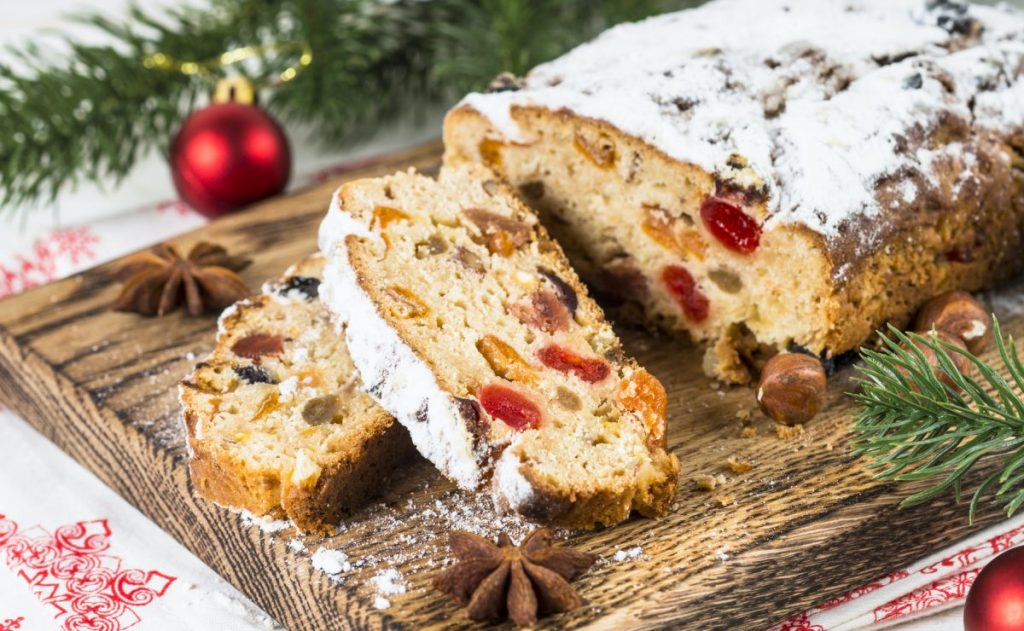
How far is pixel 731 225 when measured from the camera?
10.9ft

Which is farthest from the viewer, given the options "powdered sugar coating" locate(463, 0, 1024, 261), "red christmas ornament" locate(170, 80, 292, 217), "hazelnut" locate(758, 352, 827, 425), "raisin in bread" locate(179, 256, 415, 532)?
"red christmas ornament" locate(170, 80, 292, 217)

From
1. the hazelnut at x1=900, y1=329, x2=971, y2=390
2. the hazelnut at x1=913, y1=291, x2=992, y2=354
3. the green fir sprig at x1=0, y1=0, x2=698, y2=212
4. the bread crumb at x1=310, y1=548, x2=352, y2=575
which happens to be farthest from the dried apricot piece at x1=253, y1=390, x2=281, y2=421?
the green fir sprig at x1=0, y1=0, x2=698, y2=212

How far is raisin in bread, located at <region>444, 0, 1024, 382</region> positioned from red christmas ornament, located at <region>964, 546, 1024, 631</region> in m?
0.96

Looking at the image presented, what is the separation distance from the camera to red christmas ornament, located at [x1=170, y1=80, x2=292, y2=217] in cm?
455

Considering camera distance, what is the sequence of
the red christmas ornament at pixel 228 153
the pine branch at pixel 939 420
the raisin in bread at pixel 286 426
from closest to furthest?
the pine branch at pixel 939 420 < the raisin in bread at pixel 286 426 < the red christmas ornament at pixel 228 153

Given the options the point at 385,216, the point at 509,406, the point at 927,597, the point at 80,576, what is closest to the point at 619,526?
the point at 509,406

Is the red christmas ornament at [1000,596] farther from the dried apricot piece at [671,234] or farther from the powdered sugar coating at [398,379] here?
the dried apricot piece at [671,234]

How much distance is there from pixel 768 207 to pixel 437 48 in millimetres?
2495

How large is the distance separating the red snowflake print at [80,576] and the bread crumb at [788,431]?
64.7 inches

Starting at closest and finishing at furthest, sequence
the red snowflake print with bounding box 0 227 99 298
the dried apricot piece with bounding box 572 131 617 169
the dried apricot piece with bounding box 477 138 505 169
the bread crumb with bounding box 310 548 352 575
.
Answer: the bread crumb with bounding box 310 548 352 575
the dried apricot piece with bounding box 572 131 617 169
the dried apricot piece with bounding box 477 138 505 169
the red snowflake print with bounding box 0 227 99 298

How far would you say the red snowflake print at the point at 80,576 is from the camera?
2.93 meters

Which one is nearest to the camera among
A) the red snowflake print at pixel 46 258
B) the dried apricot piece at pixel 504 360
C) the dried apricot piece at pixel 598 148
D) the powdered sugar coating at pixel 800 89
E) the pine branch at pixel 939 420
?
the pine branch at pixel 939 420

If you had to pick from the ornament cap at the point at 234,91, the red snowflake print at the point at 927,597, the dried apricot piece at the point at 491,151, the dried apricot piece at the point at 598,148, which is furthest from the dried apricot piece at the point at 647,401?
the ornament cap at the point at 234,91

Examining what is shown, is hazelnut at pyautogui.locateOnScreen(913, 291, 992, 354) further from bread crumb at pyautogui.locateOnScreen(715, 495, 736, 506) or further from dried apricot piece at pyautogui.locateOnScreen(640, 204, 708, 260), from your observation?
bread crumb at pyautogui.locateOnScreen(715, 495, 736, 506)
